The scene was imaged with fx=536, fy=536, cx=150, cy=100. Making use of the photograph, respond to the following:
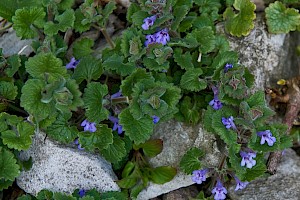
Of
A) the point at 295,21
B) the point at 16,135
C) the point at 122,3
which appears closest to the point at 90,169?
the point at 16,135

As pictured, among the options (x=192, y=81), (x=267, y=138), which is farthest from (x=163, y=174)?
(x=267, y=138)

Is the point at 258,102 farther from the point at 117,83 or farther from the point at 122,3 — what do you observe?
the point at 122,3

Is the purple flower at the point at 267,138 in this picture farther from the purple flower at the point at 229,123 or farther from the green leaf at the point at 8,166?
the green leaf at the point at 8,166

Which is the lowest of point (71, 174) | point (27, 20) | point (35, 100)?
point (71, 174)

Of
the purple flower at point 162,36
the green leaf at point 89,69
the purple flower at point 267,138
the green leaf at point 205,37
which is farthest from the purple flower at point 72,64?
the purple flower at point 267,138

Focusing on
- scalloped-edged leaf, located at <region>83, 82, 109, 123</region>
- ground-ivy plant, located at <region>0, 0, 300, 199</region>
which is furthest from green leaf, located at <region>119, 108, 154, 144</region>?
scalloped-edged leaf, located at <region>83, 82, 109, 123</region>

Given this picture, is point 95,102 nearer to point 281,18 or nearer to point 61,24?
point 61,24
